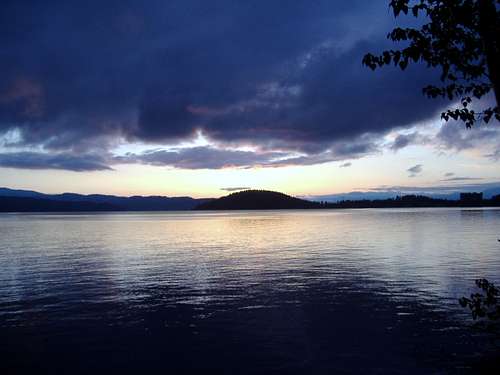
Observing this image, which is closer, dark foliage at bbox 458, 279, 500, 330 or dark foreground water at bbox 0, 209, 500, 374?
dark foliage at bbox 458, 279, 500, 330

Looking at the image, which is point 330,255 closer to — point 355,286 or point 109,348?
point 355,286

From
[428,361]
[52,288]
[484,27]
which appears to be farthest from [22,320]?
[484,27]

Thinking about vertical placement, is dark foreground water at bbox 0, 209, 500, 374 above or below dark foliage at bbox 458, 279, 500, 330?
below

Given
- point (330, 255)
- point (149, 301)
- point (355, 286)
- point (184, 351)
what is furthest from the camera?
point (330, 255)

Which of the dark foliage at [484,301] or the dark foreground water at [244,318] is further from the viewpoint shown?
the dark foreground water at [244,318]

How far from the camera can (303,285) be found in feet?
108

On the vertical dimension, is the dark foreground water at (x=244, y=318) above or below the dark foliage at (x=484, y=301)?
below

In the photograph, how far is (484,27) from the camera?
31.4 ft

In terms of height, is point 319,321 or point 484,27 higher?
point 484,27

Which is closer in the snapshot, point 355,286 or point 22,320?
point 22,320

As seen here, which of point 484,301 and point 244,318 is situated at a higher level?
point 484,301

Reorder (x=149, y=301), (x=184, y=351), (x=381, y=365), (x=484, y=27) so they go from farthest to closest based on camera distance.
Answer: (x=149, y=301), (x=184, y=351), (x=381, y=365), (x=484, y=27)

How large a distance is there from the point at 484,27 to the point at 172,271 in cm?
3699

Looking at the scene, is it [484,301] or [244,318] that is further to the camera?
[244,318]
